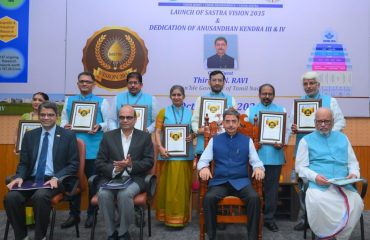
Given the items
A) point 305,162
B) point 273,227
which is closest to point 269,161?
point 305,162

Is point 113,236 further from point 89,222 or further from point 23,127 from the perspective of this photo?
point 23,127

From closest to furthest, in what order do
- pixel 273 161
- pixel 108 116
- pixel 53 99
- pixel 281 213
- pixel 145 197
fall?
pixel 145 197
pixel 273 161
pixel 108 116
pixel 281 213
pixel 53 99

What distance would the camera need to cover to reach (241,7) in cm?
507

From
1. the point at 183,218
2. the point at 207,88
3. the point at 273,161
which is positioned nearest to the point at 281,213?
the point at 273,161

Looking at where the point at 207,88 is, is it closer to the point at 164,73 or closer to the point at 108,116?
the point at 164,73

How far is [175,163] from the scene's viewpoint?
408 cm

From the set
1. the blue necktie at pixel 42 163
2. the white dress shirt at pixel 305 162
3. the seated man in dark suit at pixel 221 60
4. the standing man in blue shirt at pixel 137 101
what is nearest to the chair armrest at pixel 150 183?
the standing man in blue shirt at pixel 137 101

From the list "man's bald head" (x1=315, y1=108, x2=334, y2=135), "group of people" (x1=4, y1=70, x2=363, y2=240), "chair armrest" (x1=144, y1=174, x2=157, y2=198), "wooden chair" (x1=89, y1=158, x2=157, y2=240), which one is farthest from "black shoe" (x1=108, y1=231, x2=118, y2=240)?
"man's bald head" (x1=315, y1=108, x2=334, y2=135)

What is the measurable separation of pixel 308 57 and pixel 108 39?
2.70 m

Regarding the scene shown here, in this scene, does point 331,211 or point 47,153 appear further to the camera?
point 47,153

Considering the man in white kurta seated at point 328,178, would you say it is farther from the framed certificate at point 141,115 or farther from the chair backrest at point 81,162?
the chair backrest at point 81,162

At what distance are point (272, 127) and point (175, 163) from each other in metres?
1.10

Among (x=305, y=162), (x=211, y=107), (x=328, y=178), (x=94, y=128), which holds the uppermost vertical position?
(x=211, y=107)

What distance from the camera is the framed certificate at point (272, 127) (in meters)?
3.92
